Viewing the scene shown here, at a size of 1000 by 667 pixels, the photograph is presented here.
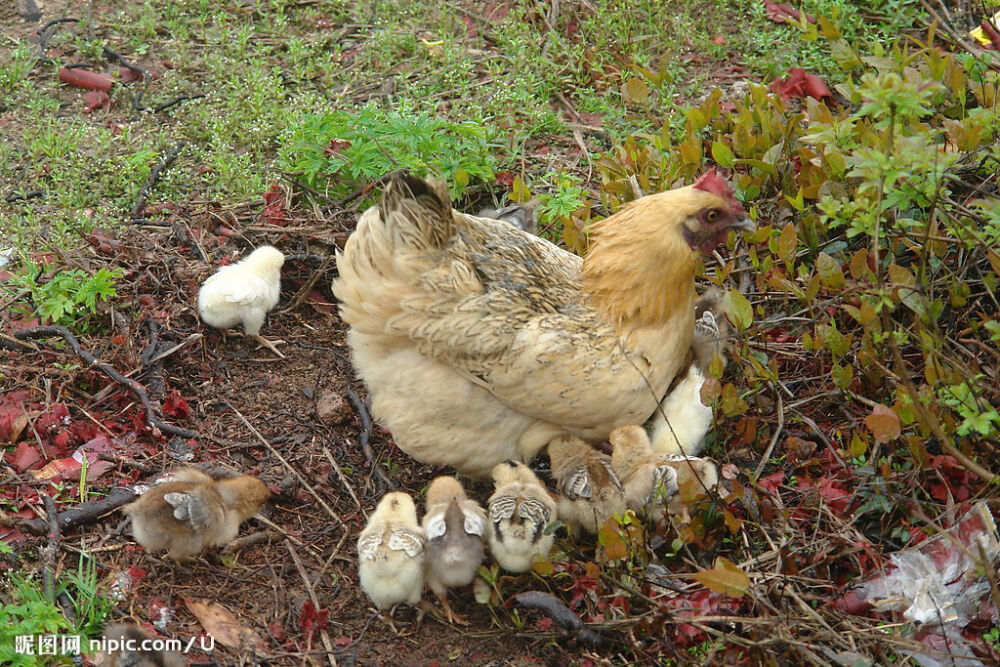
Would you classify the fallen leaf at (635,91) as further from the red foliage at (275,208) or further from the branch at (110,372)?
the branch at (110,372)

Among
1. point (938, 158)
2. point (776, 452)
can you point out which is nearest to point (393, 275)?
point (776, 452)

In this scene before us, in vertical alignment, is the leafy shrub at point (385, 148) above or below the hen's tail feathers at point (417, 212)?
below

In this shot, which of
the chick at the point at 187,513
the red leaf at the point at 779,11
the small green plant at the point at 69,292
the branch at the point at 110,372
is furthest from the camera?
the red leaf at the point at 779,11

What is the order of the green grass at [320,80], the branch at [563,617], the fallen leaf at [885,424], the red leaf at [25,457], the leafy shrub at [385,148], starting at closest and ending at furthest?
the fallen leaf at [885,424], the branch at [563,617], the red leaf at [25,457], the leafy shrub at [385,148], the green grass at [320,80]

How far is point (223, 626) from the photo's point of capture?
162 inches

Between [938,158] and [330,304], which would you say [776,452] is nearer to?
[938,158]

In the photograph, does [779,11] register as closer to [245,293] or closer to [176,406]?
[245,293]

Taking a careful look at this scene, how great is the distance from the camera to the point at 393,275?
15.3ft

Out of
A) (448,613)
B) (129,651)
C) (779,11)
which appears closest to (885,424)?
(448,613)

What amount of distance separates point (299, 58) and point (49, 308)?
3387 mm

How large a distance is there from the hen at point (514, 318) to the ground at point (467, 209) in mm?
421

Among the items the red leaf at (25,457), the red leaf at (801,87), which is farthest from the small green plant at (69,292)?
the red leaf at (801,87)

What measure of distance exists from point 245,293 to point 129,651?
2.28 metres

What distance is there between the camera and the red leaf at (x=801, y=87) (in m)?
6.36
